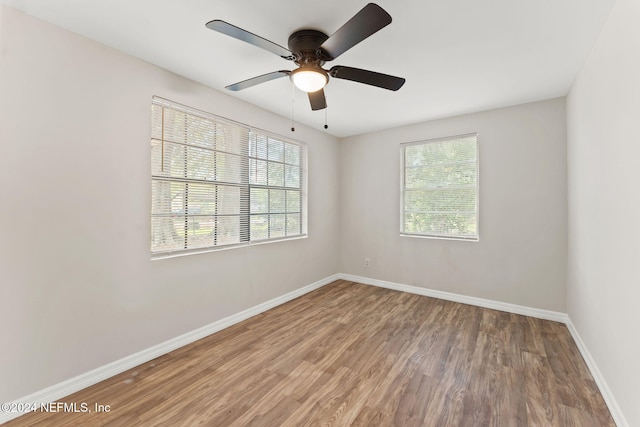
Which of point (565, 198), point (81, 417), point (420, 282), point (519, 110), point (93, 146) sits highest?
point (519, 110)

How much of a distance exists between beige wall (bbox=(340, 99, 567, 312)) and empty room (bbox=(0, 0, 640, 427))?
3 cm

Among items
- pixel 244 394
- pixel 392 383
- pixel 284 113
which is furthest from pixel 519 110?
pixel 244 394

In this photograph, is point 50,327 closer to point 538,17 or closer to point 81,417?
point 81,417

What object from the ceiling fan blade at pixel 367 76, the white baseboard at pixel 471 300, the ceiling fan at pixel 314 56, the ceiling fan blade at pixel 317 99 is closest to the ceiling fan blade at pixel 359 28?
the ceiling fan at pixel 314 56

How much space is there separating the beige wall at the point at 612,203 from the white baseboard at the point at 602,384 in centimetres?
5

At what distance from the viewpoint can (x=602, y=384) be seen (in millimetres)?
1871

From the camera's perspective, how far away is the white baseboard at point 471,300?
3086 mm

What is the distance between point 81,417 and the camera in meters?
1.66

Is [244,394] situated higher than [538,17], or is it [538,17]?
[538,17]

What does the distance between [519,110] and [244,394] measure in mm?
A: 4214

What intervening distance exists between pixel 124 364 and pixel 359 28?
2.99 meters

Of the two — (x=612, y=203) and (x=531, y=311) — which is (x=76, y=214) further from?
(x=531, y=311)

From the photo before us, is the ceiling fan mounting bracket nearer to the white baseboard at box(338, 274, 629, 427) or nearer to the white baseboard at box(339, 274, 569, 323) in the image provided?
the white baseboard at box(338, 274, 629, 427)

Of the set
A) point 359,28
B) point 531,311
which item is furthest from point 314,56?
point 531,311
